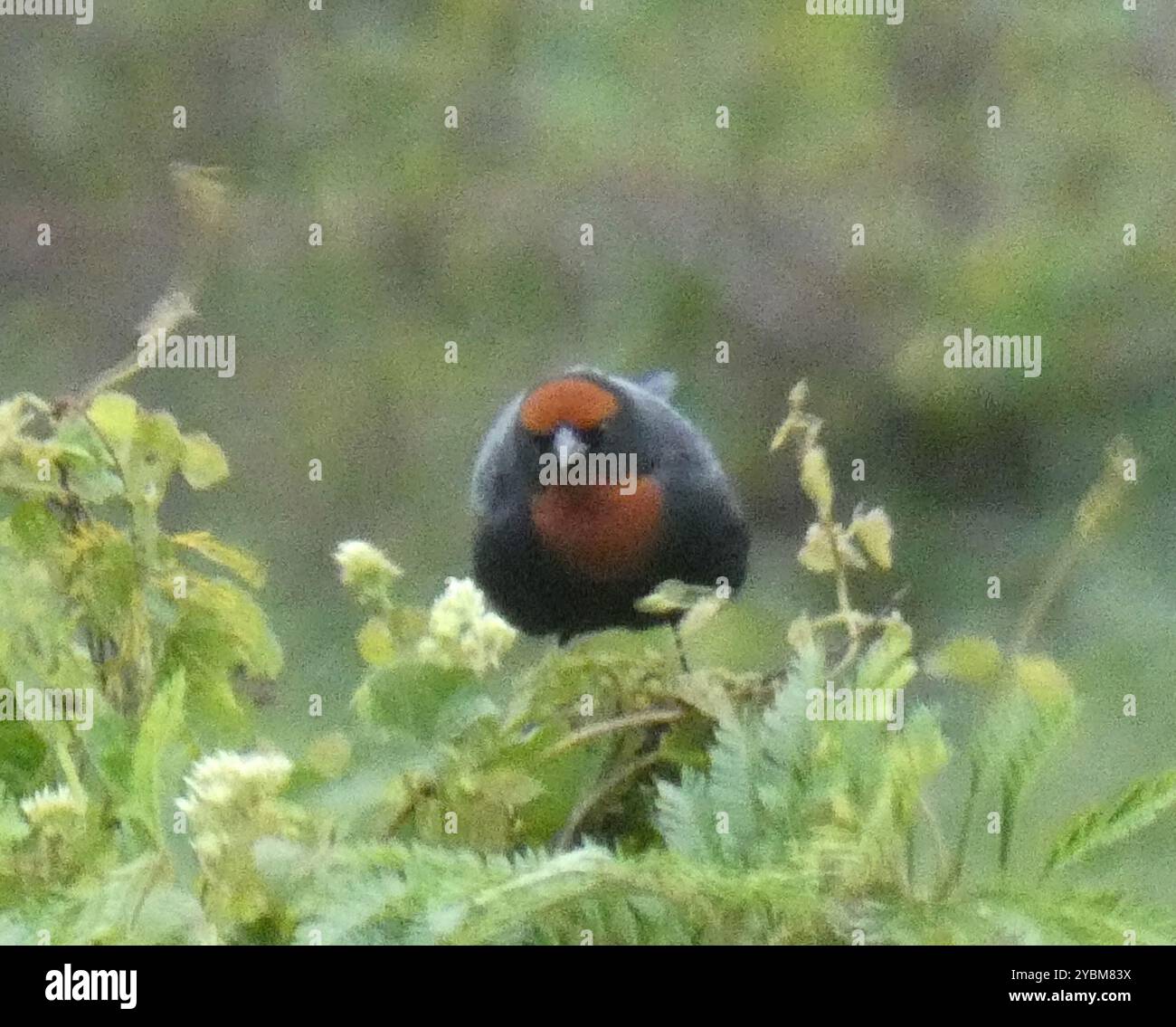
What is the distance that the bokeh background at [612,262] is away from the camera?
102 centimetres

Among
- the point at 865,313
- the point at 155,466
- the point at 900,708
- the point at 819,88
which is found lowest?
the point at 900,708

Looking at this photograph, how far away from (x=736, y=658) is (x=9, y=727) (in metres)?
0.44

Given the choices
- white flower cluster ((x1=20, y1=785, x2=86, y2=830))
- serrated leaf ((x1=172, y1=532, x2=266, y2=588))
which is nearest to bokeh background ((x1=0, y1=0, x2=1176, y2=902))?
serrated leaf ((x1=172, y1=532, x2=266, y2=588))

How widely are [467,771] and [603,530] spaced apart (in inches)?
10.5

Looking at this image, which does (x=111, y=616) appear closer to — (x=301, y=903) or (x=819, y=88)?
(x=301, y=903)

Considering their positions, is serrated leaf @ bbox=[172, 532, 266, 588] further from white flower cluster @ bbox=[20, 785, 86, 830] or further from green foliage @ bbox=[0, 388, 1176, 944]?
white flower cluster @ bbox=[20, 785, 86, 830]

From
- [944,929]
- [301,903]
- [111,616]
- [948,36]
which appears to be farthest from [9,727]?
[948,36]

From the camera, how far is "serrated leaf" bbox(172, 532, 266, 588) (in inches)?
38.5

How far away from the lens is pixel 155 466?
0.96m

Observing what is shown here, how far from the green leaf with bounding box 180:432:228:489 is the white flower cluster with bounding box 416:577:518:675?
16 cm

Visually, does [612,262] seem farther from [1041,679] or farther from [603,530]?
[1041,679]

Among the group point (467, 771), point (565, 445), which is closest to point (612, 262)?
point (565, 445)

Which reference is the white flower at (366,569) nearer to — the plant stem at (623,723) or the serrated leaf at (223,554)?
the serrated leaf at (223,554)
